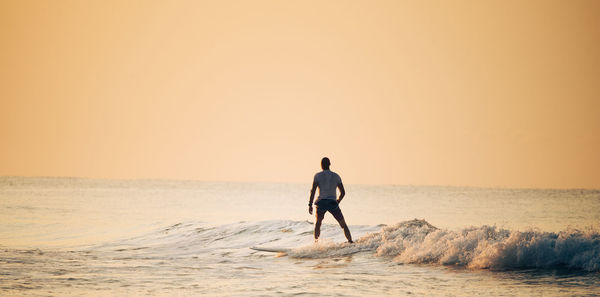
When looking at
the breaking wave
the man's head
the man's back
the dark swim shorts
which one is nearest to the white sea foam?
the breaking wave

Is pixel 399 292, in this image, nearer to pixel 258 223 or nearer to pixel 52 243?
pixel 258 223

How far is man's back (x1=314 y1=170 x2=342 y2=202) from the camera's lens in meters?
15.9

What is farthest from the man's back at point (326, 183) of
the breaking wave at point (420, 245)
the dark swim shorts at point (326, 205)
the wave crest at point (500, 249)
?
the wave crest at point (500, 249)

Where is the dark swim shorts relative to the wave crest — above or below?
above

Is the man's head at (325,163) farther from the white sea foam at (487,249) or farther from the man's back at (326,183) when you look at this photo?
the white sea foam at (487,249)

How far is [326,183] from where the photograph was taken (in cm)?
1592

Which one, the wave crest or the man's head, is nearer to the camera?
the wave crest

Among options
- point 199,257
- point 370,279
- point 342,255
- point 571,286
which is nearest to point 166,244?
point 199,257

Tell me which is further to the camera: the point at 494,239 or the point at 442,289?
the point at 494,239

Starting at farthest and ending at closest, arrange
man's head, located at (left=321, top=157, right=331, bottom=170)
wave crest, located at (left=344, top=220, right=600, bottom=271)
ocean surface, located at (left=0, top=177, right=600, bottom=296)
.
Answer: man's head, located at (left=321, top=157, right=331, bottom=170)
wave crest, located at (left=344, top=220, right=600, bottom=271)
ocean surface, located at (left=0, top=177, right=600, bottom=296)

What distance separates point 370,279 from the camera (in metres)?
11.5

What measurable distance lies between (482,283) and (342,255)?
15.8 feet

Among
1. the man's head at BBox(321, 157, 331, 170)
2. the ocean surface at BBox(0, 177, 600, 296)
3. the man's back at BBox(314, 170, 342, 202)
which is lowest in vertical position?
the ocean surface at BBox(0, 177, 600, 296)

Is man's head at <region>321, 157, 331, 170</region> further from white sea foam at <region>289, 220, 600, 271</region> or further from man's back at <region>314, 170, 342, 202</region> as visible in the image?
white sea foam at <region>289, 220, 600, 271</region>
